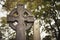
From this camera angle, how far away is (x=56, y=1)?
26.6ft

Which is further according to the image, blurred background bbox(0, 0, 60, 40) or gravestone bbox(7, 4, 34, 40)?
blurred background bbox(0, 0, 60, 40)

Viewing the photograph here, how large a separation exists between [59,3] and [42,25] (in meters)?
1.27

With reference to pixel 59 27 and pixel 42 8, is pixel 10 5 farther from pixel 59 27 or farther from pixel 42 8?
pixel 59 27

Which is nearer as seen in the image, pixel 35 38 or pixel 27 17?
pixel 27 17

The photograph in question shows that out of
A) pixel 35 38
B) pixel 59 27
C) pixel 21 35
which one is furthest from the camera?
pixel 59 27

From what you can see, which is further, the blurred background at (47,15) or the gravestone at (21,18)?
the blurred background at (47,15)

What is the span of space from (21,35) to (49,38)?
3158 mm

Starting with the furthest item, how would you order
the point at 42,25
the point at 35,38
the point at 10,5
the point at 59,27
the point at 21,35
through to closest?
1. the point at 10,5
2. the point at 42,25
3. the point at 59,27
4. the point at 35,38
5. the point at 21,35

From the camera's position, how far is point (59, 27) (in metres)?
7.78

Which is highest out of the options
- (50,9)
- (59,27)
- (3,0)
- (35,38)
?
(3,0)

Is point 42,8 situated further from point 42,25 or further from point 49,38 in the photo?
point 49,38

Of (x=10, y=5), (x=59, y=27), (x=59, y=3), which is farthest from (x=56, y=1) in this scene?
(x=10, y=5)

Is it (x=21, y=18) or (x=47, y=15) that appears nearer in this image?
(x=21, y=18)

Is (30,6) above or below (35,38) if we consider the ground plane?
above
